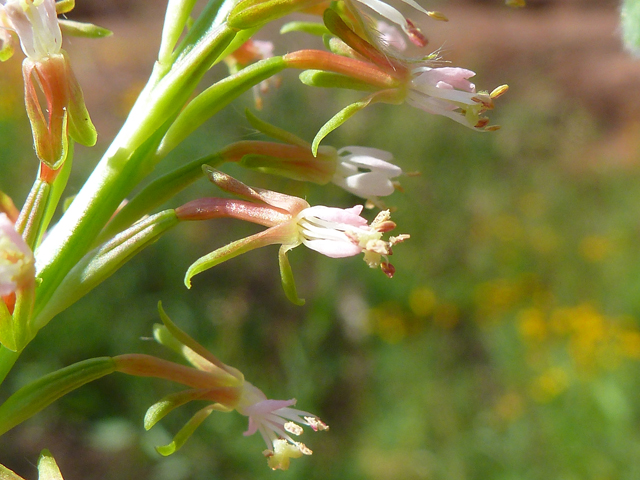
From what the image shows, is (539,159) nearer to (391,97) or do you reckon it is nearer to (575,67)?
(575,67)

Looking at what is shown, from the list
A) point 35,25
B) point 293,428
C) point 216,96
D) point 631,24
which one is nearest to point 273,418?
point 293,428

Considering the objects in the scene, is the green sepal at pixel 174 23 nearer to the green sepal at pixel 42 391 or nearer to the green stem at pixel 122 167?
the green stem at pixel 122 167

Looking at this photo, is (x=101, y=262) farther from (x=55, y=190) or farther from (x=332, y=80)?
(x=332, y=80)

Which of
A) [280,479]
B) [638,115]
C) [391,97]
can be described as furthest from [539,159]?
[391,97]

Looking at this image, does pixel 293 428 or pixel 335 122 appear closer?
pixel 335 122

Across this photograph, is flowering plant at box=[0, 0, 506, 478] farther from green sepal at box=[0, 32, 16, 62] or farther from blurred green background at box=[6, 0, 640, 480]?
blurred green background at box=[6, 0, 640, 480]

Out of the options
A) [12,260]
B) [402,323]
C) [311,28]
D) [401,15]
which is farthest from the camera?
[402,323]

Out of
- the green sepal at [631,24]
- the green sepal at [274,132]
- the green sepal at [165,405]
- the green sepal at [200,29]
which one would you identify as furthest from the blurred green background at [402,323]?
the green sepal at [200,29]
